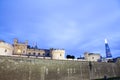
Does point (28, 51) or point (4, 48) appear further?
point (28, 51)

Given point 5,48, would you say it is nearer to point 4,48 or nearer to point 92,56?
point 4,48

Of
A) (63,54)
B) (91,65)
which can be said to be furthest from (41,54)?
(91,65)

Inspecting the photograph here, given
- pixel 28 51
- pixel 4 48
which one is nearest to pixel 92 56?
pixel 28 51

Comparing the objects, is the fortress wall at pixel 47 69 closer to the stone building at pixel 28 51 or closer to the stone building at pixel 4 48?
the stone building at pixel 28 51

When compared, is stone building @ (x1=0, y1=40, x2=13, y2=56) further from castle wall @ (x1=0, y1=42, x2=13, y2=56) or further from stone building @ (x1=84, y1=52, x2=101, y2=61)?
stone building @ (x1=84, y1=52, x2=101, y2=61)

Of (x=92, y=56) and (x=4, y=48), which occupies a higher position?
(x=4, y=48)

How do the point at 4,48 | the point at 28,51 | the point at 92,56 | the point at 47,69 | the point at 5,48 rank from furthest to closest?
1. the point at 92,56
2. the point at 28,51
3. the point at 5,48
4. the point at 4,48
5. the point at 47,69

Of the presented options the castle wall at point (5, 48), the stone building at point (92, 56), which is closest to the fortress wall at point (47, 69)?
the stone building at point (92, 56)

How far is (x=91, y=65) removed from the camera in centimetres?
2495

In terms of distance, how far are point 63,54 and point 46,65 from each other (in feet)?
69.2

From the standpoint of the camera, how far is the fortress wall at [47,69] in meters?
16.6

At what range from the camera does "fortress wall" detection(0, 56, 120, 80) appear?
54.5 feet

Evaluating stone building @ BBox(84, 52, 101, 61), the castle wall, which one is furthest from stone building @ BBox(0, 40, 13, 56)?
stone building @ BBox(84, 52, 101, 61)

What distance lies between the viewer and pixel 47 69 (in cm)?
1962
